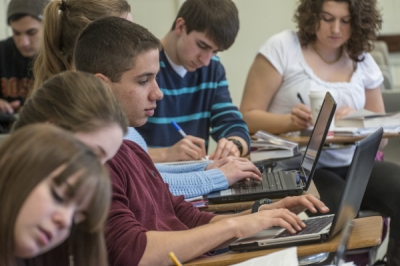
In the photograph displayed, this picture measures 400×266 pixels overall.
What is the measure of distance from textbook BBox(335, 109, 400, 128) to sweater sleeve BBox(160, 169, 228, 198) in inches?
29.1

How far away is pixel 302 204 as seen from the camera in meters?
1.52

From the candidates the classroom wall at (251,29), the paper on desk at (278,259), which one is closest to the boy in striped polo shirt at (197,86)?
the paper on desk at (278,259)

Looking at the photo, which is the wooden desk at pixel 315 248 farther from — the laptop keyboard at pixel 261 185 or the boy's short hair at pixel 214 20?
the boy's short hair at pixel 214 20

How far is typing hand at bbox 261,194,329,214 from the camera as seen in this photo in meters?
1.50

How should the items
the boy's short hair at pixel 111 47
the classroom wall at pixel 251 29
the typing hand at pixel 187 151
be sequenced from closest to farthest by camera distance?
→ the boy's short hair at pixel 111 47 → the typing hand at pixel 187 151 → the classroom wall at pixel 251 29

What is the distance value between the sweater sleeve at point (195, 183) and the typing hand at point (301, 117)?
0.69 m

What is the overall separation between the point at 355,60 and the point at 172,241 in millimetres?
1699

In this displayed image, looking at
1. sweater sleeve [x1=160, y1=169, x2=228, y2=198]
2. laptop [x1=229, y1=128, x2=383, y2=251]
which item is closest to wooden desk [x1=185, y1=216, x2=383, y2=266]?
laptop [x1=229, y1=128, x2=383, y2=251]

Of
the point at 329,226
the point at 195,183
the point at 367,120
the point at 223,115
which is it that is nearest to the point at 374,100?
the point at 367,120

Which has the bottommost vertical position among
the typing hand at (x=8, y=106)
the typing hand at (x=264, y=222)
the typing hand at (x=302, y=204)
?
the typing hand at (x=8, y=106)

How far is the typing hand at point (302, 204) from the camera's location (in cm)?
150

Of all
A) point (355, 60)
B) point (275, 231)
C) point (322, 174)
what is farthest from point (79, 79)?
point (355, 60)

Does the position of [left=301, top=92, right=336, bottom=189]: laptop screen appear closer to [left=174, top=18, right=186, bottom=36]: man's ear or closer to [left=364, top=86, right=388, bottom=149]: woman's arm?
[left=174, top=18, right=186, bottom=36]: man's ear

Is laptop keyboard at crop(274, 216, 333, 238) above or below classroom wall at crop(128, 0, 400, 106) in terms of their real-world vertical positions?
above
